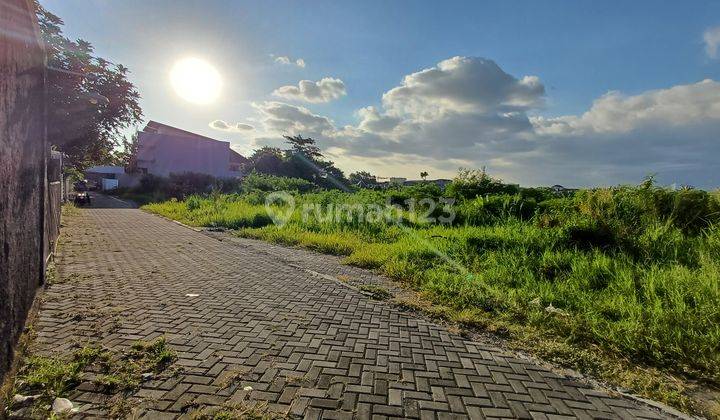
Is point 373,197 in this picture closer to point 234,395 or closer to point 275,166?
point 234,395

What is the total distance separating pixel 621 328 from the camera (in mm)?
3711

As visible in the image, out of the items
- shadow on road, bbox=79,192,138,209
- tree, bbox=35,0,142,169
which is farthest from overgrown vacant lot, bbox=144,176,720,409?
shadow on road, bbox=79,192,138,209

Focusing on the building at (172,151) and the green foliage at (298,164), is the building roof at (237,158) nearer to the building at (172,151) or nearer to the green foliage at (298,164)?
the green foliage at (298,164)

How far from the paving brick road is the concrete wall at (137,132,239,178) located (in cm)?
3352

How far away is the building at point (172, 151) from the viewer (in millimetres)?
36094

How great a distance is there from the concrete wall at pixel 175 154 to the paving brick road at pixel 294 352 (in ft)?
110

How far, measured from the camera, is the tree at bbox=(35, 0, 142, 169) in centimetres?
1170

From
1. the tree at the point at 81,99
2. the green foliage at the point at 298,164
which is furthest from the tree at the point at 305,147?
the tree at the point at 81,99

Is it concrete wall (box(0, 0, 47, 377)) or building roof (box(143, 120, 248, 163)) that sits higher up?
building roof (box(143, 120, 248, 163))

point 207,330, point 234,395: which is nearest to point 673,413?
point 234,395

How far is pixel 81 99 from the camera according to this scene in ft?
40.3

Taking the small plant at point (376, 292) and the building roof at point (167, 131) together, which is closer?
the small plant at point (376, 292)

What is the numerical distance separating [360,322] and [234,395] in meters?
1.82

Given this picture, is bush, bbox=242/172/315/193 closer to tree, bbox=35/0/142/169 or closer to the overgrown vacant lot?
tree, bbox=35/0/142/169
